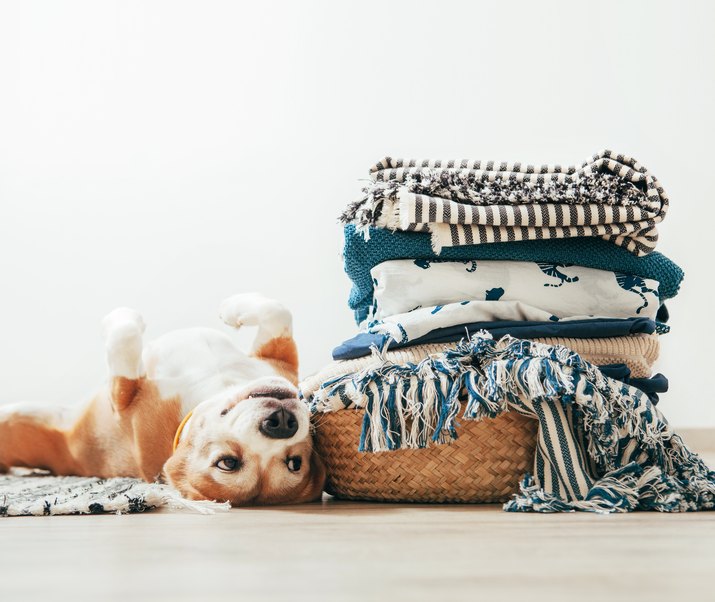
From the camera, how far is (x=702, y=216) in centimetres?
250

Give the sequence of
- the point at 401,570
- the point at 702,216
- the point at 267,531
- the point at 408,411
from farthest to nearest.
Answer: the point at 702,216
the point at 408,411
the point at 267,531
the point at 401,570

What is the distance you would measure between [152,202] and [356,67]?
2.36ft

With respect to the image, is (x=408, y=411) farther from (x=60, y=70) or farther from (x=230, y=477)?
(x=60, y=70)

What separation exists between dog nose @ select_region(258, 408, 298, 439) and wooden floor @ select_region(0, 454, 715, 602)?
164 millimetres

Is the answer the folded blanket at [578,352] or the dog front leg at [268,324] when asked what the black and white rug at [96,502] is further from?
the dog front leg at [268,324]

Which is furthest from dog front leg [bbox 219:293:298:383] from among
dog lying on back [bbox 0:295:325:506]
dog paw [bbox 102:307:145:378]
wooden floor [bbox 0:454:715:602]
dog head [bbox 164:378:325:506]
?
wooden floor [bbox 0:454:715:602]

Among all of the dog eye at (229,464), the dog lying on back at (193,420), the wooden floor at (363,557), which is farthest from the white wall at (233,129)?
the wooden floor at (363,557)

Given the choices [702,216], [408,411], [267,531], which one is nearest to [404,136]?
[702,216]

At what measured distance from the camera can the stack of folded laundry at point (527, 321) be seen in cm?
118

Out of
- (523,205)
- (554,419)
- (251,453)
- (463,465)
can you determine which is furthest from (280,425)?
(523,205)

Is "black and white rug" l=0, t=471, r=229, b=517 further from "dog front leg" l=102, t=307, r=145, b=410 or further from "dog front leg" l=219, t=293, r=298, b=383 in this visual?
"dog front leg" l=219, t=293, r=298, b=383

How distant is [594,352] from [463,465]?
285 mm

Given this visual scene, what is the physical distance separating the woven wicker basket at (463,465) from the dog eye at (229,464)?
19 cm

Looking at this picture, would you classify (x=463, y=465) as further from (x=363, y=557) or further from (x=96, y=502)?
(x=96, y=502)
